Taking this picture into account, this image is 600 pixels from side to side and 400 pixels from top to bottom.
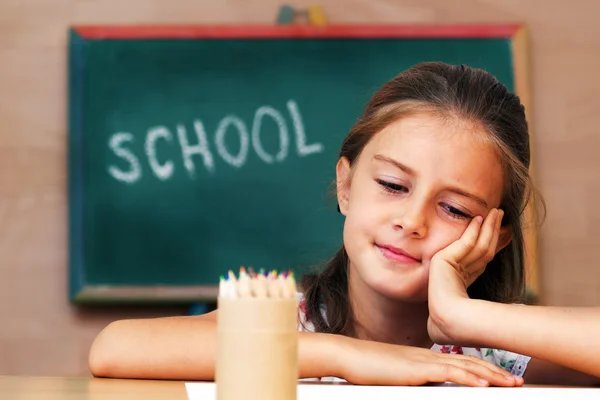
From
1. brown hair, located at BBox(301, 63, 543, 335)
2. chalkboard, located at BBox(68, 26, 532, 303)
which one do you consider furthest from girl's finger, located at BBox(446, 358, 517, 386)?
chalkboard, located at BBox(68, 26, 532, 303)

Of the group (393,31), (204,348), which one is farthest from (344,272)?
(393,31)

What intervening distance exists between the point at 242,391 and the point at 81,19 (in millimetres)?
1920

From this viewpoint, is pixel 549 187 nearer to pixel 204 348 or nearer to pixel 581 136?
pixel 581 136

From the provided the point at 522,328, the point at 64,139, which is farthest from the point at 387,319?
the point at 64,139

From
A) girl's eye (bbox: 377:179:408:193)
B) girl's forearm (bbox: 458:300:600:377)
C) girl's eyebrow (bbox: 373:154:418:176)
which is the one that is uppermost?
girl's eyebrow (bbox: 373:154:418:176)

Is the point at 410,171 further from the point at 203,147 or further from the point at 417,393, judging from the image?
the point at 203,147

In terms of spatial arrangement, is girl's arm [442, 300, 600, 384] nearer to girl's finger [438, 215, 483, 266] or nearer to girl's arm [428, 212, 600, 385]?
girl's arm [428, 212, 600, 385]

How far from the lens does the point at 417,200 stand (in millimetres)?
1118

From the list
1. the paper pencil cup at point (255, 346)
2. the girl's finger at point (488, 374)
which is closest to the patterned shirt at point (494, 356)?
the girl's finger at point (488, 374)

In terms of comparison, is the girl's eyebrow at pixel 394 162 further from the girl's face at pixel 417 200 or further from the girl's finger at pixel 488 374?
the girl's finger at pixel 488 374

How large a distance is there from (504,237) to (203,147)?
1.07 metres

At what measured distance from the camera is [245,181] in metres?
2.19

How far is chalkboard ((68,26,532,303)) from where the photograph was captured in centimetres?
217

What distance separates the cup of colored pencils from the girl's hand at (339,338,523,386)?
0.33 metres
